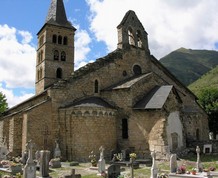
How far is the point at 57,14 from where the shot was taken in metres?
38.8

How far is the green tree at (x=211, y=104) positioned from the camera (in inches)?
1518

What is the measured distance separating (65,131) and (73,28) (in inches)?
826

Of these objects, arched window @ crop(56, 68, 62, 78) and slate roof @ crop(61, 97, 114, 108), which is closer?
slate roof @ crop(61, 97, 114, 108)

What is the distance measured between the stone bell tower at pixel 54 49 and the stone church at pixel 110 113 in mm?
10608

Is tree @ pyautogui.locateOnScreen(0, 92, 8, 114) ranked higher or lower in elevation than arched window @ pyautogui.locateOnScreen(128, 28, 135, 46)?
lower

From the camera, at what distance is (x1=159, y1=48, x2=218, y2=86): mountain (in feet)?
421

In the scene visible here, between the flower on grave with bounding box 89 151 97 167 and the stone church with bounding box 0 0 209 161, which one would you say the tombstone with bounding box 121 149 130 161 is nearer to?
the stone church with bounding box 0 0 209 161

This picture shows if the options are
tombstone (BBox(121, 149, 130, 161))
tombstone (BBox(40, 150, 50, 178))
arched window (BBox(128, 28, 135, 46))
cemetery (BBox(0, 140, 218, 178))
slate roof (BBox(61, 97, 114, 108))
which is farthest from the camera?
arched window (BBox(128, 28, 135, 46))

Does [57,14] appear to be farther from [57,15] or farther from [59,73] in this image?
[59,73]

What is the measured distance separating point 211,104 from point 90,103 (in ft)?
77.1

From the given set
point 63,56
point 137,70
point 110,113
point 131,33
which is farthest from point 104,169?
point 63,56

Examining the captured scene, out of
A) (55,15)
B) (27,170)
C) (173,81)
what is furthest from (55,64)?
(27,170)

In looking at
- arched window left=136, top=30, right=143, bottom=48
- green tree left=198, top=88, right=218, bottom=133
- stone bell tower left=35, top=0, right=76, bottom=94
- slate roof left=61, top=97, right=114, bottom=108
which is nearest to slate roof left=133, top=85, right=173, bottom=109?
slate roof left=61, top=97, right=114, bottom=108

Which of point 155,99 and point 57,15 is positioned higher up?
point 57,15
